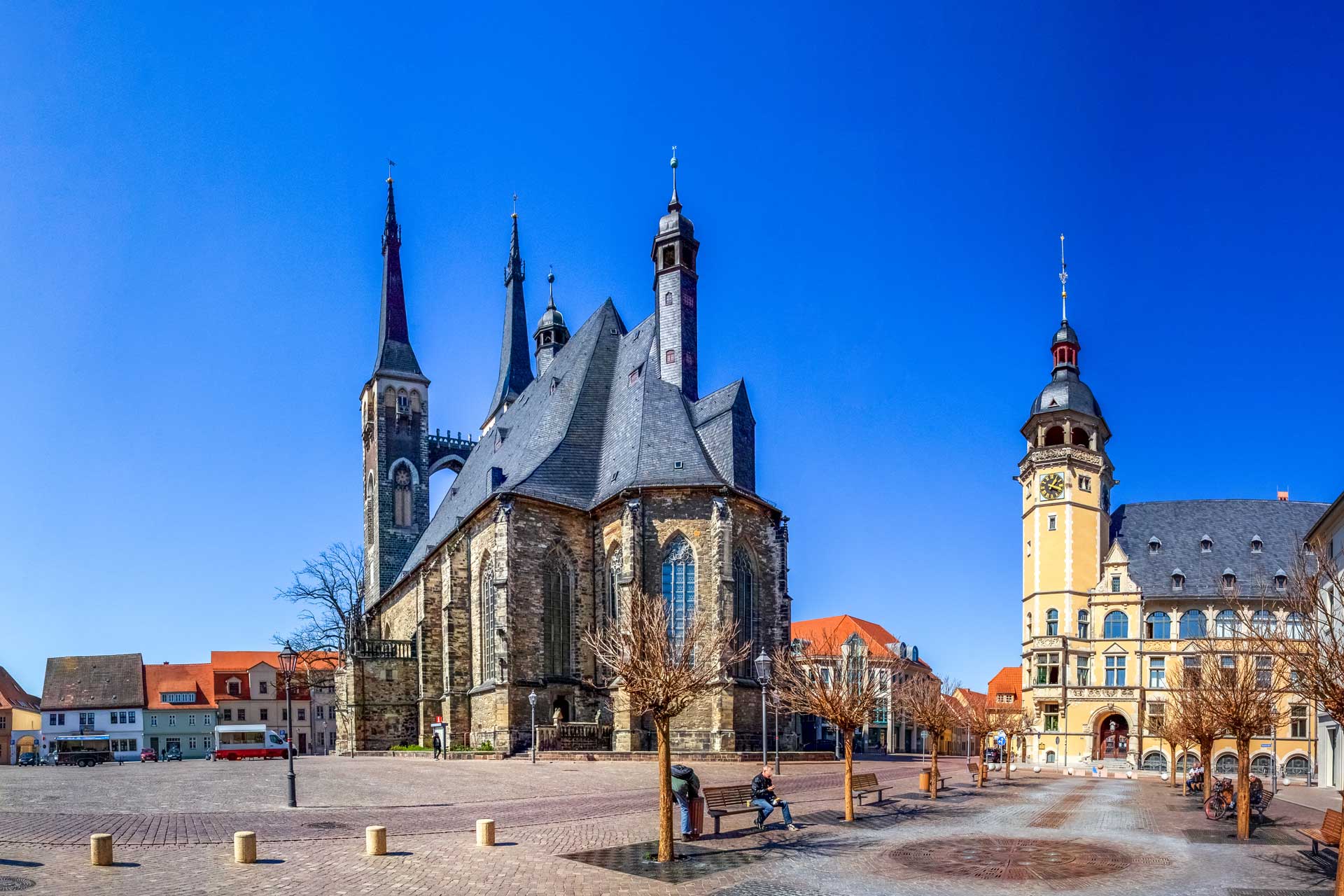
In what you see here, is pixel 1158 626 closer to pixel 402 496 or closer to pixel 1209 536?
pixel 1209 536

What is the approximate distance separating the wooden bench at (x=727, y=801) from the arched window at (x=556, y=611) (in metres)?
25.2

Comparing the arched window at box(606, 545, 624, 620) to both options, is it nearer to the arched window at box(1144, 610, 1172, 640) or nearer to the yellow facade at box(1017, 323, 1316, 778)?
the yellow facade at box(1017, 323, 1316, 778)

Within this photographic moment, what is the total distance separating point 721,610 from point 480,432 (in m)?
46.1

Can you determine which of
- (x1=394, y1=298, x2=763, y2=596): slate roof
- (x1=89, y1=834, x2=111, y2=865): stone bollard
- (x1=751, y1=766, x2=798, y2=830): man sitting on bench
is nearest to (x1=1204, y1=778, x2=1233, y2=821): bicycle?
(x1=751, y1=766, x2=798, y2=830): man sitting on bench

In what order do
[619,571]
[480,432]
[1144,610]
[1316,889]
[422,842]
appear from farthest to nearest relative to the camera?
1. [480,432]
2. [1144,610]
3. [619,571]
4. [422,842]
5. [1316,889]

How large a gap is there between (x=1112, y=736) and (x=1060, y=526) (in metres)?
14.1

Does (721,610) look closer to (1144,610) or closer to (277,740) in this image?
(277,740)

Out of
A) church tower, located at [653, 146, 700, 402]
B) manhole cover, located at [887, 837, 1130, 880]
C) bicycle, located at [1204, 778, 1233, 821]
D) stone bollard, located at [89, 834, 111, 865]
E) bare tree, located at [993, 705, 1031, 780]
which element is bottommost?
bare tree, located at [993, 705, 1031, 780]

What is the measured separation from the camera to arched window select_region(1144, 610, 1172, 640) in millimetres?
65125

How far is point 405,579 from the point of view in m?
62.9

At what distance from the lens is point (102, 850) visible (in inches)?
531

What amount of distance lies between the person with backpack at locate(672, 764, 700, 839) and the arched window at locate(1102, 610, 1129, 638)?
185ft

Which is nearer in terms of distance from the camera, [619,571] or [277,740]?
[619,571]

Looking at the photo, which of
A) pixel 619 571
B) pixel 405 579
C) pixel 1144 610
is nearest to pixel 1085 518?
pixel 1144 610
